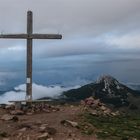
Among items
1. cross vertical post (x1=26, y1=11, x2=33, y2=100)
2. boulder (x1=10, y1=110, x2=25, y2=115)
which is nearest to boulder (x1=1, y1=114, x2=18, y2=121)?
boulder (x1=10, y1=110, x2=25, y2=115)

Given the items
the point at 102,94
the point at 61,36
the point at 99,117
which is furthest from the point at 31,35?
the point at 102,94

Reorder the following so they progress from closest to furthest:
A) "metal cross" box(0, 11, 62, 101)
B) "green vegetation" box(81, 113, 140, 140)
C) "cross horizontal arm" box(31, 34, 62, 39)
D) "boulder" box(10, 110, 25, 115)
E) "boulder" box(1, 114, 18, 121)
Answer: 1. "green vegetation" box(81, 113, 140, 140)
2. "boulder" box(1, 114, 18, 121)
3. "boulder" box(10, 110, 25, 115)
4. "metal cross" box(0, 11, 62, 101)
5. "cross horizontal arm" box(31, 34, 62, 39)

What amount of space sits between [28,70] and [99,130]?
9.55 m

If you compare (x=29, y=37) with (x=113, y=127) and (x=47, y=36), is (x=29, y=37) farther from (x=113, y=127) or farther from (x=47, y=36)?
(x=113, y=127)

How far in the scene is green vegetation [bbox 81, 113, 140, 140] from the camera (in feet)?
90.8

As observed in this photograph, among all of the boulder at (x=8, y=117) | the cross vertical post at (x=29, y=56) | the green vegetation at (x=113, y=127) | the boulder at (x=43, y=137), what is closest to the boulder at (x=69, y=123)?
the green vegetation at (x=113, y=127)

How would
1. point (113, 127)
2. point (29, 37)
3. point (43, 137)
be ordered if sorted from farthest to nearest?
1. point (29, 37)
2. point (113, 127)
3. point (43, 137)

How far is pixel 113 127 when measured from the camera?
30016 millimetres

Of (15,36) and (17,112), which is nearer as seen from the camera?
(17,112)

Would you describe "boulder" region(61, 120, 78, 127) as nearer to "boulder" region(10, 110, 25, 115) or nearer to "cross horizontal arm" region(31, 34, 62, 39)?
"boulder" region(10, 110, 25, 115)

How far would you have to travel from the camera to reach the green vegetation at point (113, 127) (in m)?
27.7

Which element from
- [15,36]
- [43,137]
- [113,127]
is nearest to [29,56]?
[15,36]

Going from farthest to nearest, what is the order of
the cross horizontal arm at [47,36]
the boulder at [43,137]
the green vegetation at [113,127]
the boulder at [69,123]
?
the cross horizontal arm at [47,36] < the boulder at [69,123] < the green vegetation at [113,127] < the boulder at [43,137]

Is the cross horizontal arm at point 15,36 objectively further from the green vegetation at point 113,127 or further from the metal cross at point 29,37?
the green vegetation at point 113,127
